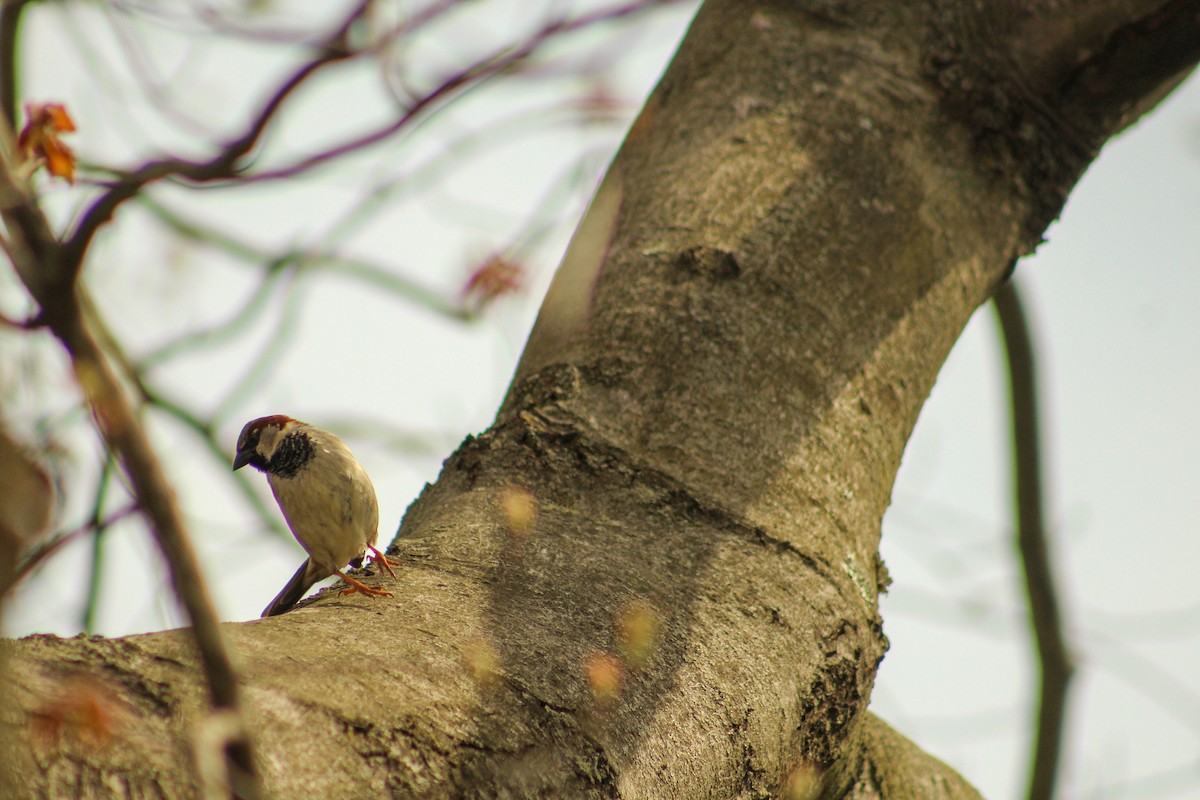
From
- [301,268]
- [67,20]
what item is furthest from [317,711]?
[67,20]

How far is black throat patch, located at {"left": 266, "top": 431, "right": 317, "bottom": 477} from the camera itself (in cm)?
298

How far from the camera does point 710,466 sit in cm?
179

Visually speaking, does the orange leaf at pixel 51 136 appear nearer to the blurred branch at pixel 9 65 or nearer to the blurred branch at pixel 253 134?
the blurred branch at pixel 9 65

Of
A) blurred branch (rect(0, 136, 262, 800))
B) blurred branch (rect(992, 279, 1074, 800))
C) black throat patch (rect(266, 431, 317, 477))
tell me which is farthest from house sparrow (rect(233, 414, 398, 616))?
blurred branch (rect(992, 279, 1074, 800))

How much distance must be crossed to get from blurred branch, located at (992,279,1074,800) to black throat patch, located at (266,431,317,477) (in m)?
2.27

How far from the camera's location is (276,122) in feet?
5.17

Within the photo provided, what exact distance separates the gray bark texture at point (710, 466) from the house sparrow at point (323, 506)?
99cm

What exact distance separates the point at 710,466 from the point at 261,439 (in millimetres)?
2045

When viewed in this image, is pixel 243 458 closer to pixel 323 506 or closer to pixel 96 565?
pixel 96 565

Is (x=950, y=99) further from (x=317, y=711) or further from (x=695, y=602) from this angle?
(x=317, y=711)

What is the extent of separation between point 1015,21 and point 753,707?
1800 mm

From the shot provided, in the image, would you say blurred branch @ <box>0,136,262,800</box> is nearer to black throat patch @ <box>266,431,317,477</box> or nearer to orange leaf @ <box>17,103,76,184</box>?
orange leaf @ <box>17,103,76,184</box>

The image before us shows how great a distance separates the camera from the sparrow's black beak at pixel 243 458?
3398mm

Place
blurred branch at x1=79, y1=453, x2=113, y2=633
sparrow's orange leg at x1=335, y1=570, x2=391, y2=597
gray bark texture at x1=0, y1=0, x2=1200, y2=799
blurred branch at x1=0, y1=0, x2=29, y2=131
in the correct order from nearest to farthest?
gray bark texture at x1=0, y1=0, x2=1200, y2=799
sparrow's orange leg at x1=335, y1=570, x2=391, y2=597
blurred branch at x1=0, y1=0, x2=29, y2=131
blurred branch at x1=79, y1=453, x2=113, y2=633
